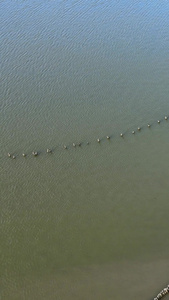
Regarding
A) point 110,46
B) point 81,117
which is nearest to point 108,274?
point 81,117

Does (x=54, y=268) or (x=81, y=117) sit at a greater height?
(x=81, y=117)

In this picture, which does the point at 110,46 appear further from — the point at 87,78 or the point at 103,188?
the point at 103,188

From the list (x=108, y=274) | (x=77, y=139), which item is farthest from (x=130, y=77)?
(x=108, y=274)

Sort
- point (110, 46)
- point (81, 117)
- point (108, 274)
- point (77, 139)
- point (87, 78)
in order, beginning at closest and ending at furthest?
point (108, 274) → point (77, 139) → point (81, 117) → point (87, 78) → point (110, 46)

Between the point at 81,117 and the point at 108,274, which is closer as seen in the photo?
the point at 108,274

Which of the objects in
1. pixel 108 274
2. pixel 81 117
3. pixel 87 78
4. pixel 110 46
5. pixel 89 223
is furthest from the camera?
pixel 110 46

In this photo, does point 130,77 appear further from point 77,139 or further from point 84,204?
point 84,204

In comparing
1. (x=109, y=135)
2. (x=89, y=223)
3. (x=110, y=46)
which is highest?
(x=110, y=46)
